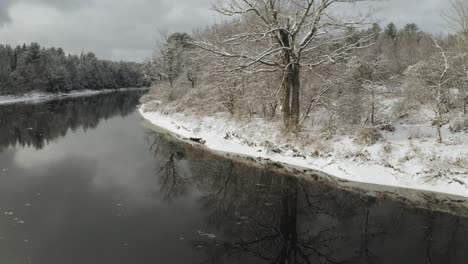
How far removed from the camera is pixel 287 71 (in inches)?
859

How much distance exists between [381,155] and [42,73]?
3175 inches

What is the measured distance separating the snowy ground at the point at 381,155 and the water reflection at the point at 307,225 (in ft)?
7.00

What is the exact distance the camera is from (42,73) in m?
79.4

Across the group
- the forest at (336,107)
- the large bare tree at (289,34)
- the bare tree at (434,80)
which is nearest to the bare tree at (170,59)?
the forest at (336,107)

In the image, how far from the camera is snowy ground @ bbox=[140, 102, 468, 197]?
15.2m

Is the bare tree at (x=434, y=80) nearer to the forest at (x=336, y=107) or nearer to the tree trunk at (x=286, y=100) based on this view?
the forest at (x=336, y=107)

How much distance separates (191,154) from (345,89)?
11.3 m

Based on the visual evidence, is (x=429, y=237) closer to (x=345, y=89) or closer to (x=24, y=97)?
(x=345, y=89)

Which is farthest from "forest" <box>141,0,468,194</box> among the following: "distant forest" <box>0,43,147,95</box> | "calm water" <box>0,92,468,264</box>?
"distant forest" <box>0,43,147,95</box>

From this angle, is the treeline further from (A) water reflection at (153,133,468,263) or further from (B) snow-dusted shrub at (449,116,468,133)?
(A) water reflection at (153,133,468,263)

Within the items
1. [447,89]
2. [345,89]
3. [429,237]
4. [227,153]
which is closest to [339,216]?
[429,237]

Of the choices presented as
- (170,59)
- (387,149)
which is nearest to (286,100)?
(387,149)

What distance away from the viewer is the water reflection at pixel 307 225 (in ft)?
32.2

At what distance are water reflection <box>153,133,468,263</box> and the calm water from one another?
0.03 meters
